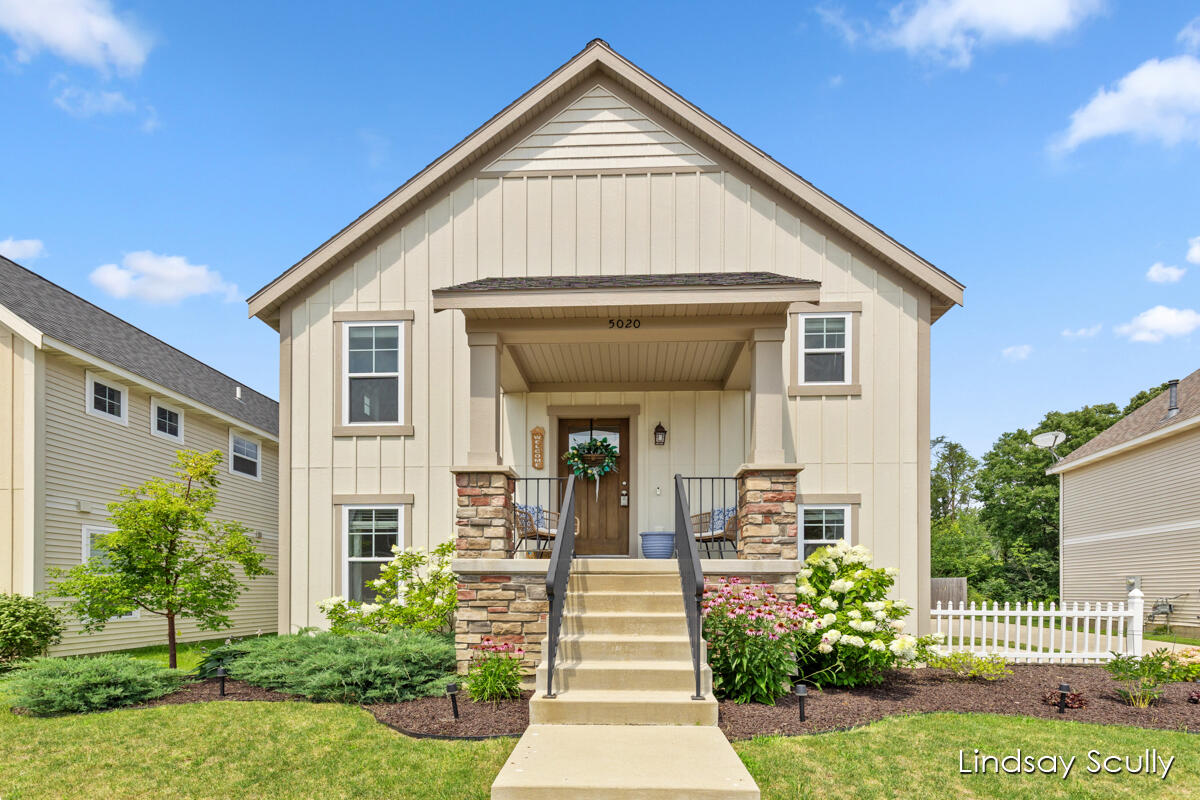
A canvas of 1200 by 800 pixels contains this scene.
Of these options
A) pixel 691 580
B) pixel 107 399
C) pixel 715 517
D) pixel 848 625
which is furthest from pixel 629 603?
pixel 107 399

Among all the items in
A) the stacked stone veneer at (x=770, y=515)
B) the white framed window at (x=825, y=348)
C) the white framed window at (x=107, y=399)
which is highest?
the white framed window at (x=825, y=348)

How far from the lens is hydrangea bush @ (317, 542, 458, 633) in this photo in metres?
8.79

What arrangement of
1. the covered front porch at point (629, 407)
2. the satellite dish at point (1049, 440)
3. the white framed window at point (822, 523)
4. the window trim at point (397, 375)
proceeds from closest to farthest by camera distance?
1. the covered front porch at point (629, 407)
2. the white framed window at point (822, 523)
3. the window trim at point (397, 375)
4. the satellite dish at point (1049, 440)

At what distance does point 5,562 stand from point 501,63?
1164cm

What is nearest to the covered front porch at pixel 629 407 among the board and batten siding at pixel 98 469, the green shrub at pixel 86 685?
the green shrub at pixel 86 685

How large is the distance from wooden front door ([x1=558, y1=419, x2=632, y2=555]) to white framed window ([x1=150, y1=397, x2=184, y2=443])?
816cm

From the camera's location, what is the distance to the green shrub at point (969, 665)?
325 inches

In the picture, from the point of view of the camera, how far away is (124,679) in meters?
7.30

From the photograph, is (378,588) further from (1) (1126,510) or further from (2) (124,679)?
(1) (1126,510)

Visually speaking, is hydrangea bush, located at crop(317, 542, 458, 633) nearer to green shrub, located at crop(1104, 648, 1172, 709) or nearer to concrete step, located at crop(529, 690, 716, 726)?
concrete step, located at crop(529, 690, 716, 726)

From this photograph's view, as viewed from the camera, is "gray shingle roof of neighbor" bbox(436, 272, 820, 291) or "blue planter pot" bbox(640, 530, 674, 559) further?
Answer: "blue planter pot" bbox(640, 530, 674, 559)

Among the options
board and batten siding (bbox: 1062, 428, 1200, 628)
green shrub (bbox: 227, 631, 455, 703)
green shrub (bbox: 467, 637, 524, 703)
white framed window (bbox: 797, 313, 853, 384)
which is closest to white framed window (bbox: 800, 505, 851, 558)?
white framed window (bbox: 797, 313, 853, 384)

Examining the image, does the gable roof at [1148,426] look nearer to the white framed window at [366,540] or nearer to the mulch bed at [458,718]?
the white framed window at [366,540]

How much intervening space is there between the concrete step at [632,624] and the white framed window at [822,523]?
3.50 m
